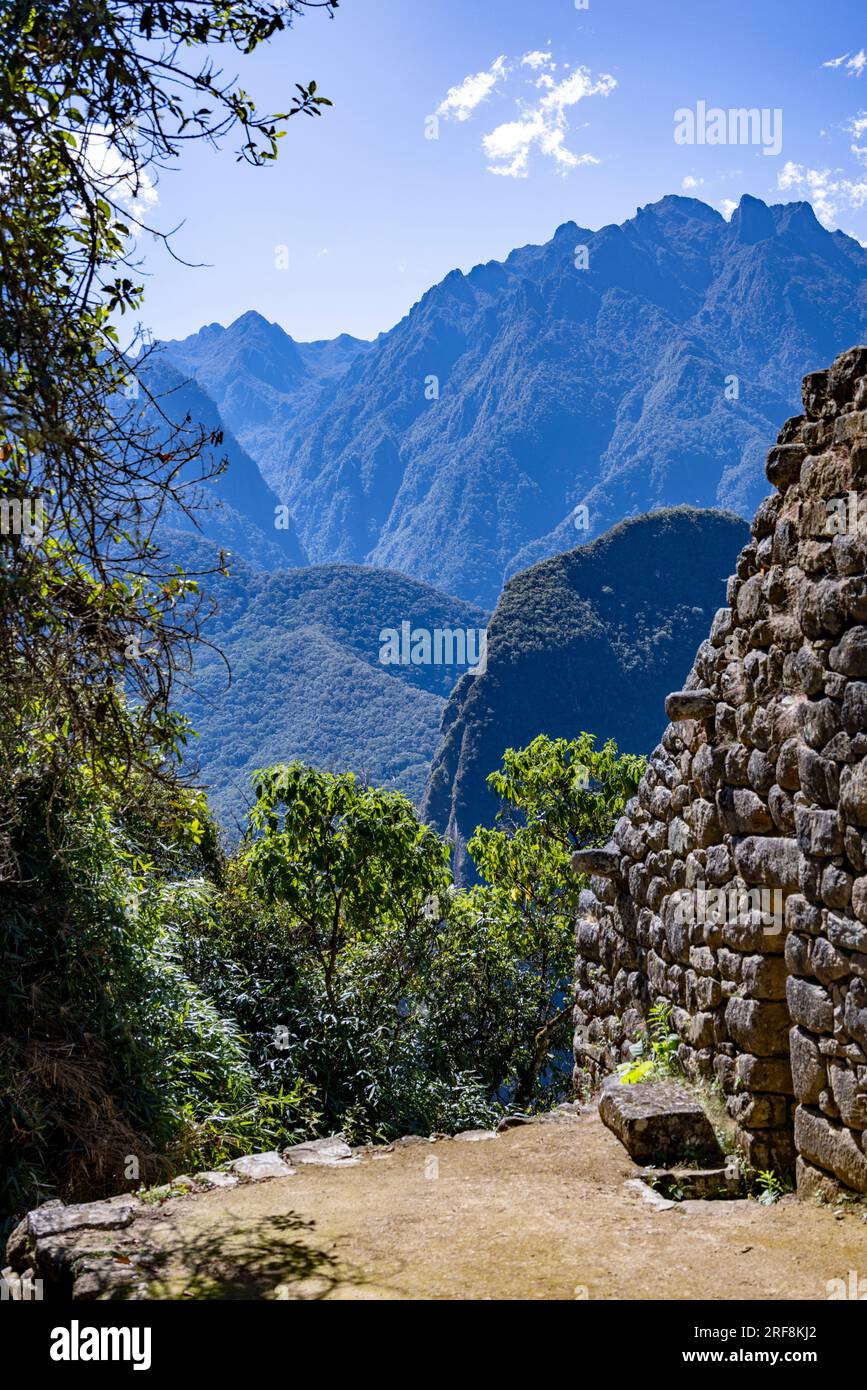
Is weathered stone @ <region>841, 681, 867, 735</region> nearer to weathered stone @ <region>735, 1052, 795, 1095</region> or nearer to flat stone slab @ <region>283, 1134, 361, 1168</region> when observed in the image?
weathered stone @ <region>735, 1052, 795, 1095</region>

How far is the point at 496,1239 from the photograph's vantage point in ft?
13.3

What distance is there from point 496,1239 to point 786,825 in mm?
2026

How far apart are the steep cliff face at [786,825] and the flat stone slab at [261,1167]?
2034mm

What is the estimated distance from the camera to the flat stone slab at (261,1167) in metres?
5.38

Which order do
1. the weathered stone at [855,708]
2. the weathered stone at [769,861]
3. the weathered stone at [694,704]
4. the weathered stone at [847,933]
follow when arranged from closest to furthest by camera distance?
the weathered stone at [847,933]
the weathered stone at [855,708]
the weathered stone at [769,861]
the weathered stone at [694,704]

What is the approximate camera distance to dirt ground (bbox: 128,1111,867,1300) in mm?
3537

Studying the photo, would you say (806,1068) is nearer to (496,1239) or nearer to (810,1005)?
(810,1005)

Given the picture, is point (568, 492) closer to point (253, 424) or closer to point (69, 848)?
point (253, 424)

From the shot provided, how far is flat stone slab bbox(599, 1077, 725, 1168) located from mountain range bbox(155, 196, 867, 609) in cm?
11784

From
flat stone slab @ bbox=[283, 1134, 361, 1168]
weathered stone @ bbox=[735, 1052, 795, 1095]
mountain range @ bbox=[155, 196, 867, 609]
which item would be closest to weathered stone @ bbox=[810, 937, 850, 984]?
weathered stone @ bbox=[735, 1052, 795, 1095]

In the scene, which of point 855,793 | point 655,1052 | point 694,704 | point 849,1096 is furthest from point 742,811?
point 655,1052

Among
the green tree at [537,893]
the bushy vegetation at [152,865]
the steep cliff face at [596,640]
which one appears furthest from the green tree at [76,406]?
the steep cliff face at [596,640]

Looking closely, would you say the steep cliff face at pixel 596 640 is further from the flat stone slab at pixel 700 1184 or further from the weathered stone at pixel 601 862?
the flat stone slab at pixel 700 1184
